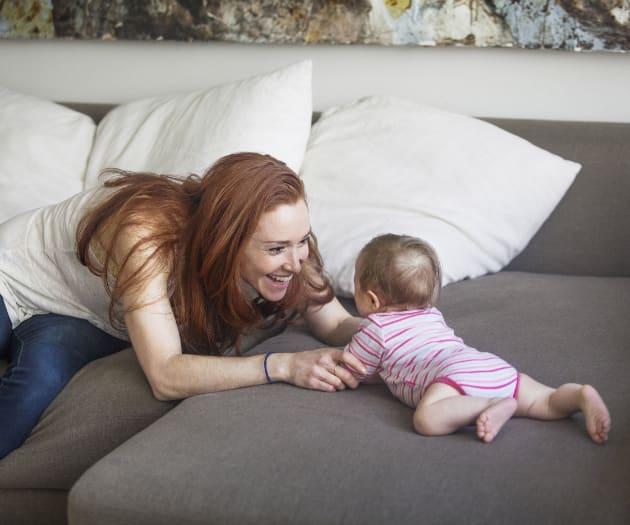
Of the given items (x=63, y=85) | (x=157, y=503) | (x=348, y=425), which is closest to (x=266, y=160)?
(x=348, y=425)

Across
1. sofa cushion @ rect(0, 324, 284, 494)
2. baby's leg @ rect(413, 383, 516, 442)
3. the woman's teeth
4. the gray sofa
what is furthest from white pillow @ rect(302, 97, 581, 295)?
baby's leg @ rect(413, 383, 516, 442)

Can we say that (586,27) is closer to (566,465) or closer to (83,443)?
(566,465)

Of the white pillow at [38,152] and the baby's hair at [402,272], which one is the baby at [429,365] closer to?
the baby's hair at [402,272]

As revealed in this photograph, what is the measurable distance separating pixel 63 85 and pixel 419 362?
209cm

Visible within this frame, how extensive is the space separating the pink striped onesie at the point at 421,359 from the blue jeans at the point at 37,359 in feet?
2.22

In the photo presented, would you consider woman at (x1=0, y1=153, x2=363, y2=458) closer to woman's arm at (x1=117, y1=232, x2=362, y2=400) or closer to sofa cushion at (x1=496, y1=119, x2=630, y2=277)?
woman's arm at (x1=117, y1=232, x2=362, y2=400)

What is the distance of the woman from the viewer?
1789 mm

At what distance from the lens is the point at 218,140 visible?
2.54m

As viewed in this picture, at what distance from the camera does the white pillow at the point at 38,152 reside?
8.85 ft

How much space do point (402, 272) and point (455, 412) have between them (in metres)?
0.30

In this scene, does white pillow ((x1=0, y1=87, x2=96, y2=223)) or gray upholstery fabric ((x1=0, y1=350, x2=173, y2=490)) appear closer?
gray upholstery fabric ((x1=0, y1=350, x2=173, y2=490))

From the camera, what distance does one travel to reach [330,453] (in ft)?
4.83

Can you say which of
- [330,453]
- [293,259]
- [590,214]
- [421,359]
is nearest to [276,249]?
[293,259]

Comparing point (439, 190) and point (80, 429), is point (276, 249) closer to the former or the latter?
point (80, 429)
